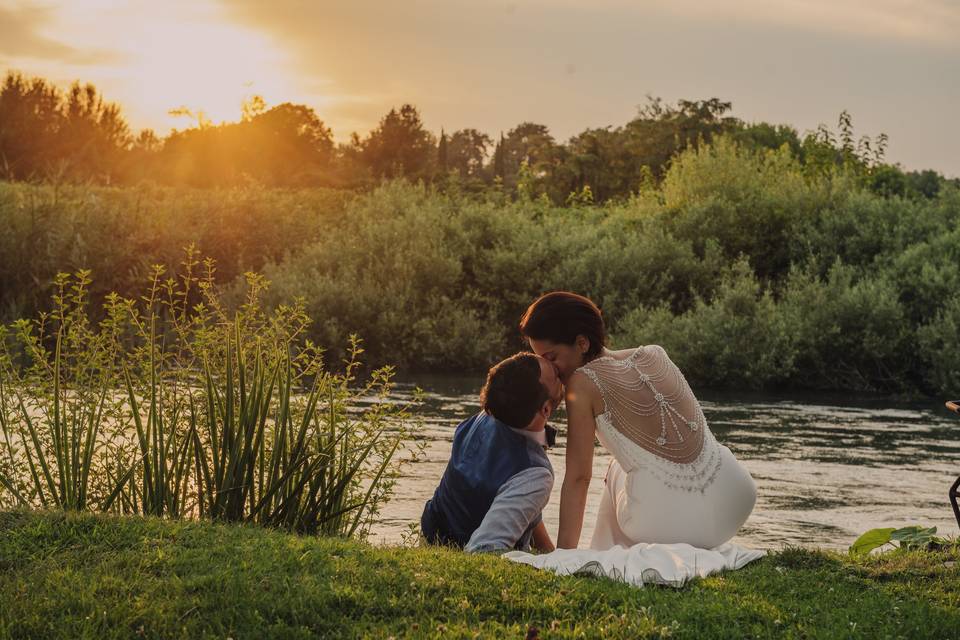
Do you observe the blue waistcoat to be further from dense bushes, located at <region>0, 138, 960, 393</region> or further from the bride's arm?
dense bushes, located at <region>0, 138, 960, 393</region>

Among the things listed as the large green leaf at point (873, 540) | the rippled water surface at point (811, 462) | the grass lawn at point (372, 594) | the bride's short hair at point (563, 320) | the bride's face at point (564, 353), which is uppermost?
the bride's short hair at point (563, 320)

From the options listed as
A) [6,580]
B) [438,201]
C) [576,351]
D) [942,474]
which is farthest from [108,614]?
[438,201]

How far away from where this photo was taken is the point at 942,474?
1149 cm

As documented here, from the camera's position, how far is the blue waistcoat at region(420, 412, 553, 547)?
5.29m

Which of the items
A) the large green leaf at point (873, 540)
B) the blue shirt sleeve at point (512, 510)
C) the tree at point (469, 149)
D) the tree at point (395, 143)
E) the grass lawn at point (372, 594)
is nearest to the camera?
the grass lawn at point (372, 594)

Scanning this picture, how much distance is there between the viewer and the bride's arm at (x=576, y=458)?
5324 mm

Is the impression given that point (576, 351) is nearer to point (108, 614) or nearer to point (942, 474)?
point (108, 614)

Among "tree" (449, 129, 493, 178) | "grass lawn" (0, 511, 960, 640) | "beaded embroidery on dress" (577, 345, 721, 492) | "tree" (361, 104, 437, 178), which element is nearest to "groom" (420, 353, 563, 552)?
"beaded embroidery on dress" (577, 345, 721, 492)

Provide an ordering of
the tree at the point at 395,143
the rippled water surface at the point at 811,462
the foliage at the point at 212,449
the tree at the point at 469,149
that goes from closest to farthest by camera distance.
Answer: the foliage at the point at 212,449
the rippled water surface at the point at 811,462
the tree at the point at 395,143
the tree at the point at 469,149

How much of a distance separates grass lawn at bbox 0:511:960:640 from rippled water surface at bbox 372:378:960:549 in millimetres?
2914

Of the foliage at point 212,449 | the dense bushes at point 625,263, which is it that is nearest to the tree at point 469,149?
the dense bushes at point 625,263

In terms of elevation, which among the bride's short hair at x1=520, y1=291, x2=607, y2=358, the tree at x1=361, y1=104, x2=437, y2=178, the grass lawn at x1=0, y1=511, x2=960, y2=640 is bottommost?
the grass lawn at x1=0, y1=511, x2=960, y2=640

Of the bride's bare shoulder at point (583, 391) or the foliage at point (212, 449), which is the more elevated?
the bride's bare shoulder at point (583, 391)

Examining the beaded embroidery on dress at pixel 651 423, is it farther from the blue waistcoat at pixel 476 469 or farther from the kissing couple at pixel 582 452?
the blue waistcoat at pixel 476 469
